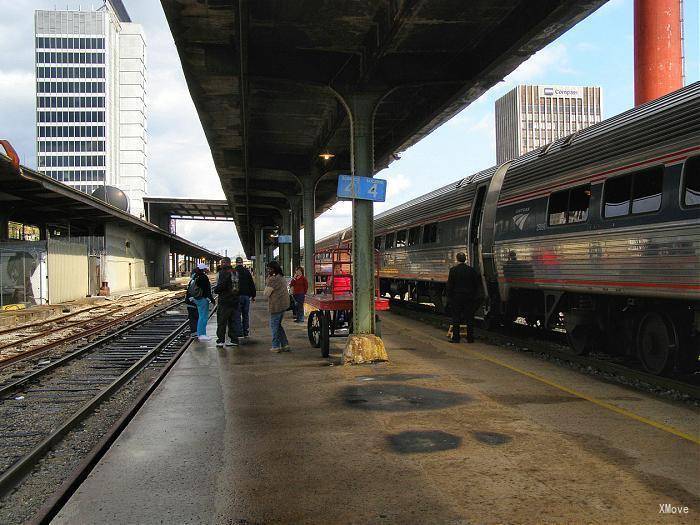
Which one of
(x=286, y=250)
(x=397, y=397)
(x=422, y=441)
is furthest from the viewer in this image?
(x=286, y=250)

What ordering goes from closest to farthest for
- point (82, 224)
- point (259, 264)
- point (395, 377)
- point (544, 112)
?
point (395, 377), point (82, 224), point (259, 264), point (544, 112)

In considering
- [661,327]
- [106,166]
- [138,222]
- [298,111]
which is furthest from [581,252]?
[106,166]

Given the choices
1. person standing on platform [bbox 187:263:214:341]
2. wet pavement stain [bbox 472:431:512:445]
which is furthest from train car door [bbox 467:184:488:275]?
wet pavement stain [bbox 472:431:512:445]

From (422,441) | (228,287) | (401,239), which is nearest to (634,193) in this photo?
(422,441)

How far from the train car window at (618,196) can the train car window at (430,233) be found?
26.2ft

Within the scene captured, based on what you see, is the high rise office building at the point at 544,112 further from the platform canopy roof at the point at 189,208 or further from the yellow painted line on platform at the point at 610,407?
the yellow painted line on platform at the point at 610,407

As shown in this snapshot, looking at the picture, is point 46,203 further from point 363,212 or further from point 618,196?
point 618,196

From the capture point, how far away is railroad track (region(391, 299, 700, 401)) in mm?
7492

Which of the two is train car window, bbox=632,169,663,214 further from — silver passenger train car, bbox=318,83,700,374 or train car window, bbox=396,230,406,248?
train car window, bbox=396,230,406,248

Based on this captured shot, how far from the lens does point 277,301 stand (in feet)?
37.4

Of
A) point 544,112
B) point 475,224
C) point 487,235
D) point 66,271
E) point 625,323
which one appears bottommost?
point 625,323

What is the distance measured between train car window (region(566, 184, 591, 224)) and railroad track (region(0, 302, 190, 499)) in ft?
22.8

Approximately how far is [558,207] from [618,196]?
5.62 feet

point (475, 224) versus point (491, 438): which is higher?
point (475, 224)
